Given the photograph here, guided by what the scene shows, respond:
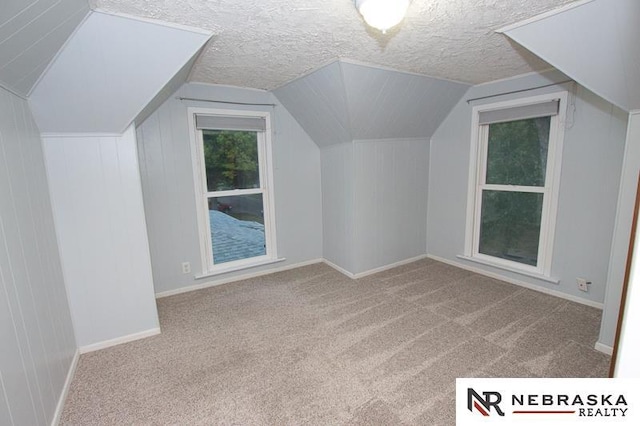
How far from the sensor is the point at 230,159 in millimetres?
3320

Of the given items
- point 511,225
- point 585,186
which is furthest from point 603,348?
point 511,225

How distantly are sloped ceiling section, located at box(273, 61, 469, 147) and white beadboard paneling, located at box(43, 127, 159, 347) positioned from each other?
1603 millimetres

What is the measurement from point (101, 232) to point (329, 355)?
6.11ft

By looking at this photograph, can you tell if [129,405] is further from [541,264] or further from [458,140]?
[458,140]

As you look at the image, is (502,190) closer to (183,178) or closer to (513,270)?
(513,270)

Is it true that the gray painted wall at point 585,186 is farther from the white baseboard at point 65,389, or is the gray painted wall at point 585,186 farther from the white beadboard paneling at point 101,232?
the white baseboard at point 65,389

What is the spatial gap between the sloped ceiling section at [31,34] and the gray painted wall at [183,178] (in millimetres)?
1226

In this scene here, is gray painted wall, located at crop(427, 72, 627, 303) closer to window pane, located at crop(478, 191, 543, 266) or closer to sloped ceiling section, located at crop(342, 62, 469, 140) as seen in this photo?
window pane, located at crop(478, 191, 543, 266)

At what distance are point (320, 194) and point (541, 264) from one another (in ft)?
8.16

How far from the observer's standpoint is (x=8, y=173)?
144 centimetres

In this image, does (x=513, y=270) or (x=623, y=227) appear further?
(x=513, y=270)

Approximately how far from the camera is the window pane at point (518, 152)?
2.89 meters

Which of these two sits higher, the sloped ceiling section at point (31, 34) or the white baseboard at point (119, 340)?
the sloped ceiling section at point (31, 34)

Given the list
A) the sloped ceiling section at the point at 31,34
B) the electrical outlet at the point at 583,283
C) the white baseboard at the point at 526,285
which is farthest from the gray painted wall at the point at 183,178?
the electrical outlet at the point at 583,283
